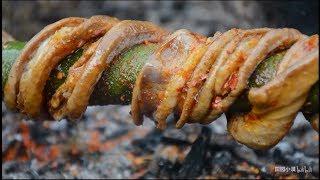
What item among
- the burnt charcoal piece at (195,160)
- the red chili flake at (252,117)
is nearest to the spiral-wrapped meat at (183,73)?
the red chili flake at (252,117)

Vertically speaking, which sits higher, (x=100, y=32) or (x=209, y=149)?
(x=100, y=32)

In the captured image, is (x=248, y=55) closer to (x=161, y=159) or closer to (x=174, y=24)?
(x=161, y=159)

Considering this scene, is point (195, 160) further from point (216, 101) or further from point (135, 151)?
point (216, 101)

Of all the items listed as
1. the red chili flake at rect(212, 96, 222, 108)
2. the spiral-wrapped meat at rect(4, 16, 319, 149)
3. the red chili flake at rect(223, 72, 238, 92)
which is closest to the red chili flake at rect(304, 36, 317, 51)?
the spiral-wrapped meat at rect(4, 16, 319, 149)

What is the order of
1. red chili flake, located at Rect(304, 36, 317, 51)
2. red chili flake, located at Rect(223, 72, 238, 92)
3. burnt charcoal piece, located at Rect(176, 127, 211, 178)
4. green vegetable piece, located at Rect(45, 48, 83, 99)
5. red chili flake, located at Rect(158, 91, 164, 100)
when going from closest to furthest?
red chili flake, located at Rect(304, 36, 317, 51) → red chili flake, located at Rect(223, 72, 238, 92) → red chili flake, located at Rect(158, 91, 164, 100) → green vegetable piece, located at Rect(45, 48, 83, 99) → burnt charcoal piece, located at Rect(176, 127, 211, 178)

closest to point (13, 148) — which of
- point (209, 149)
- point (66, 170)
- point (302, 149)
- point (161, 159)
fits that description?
point (66, 170)

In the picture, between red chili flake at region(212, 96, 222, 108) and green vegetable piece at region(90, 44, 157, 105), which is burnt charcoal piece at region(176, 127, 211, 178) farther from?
red chili flake at region(212, 96, 222, 108)

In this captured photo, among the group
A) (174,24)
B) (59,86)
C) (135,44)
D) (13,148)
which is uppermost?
(135,44)
